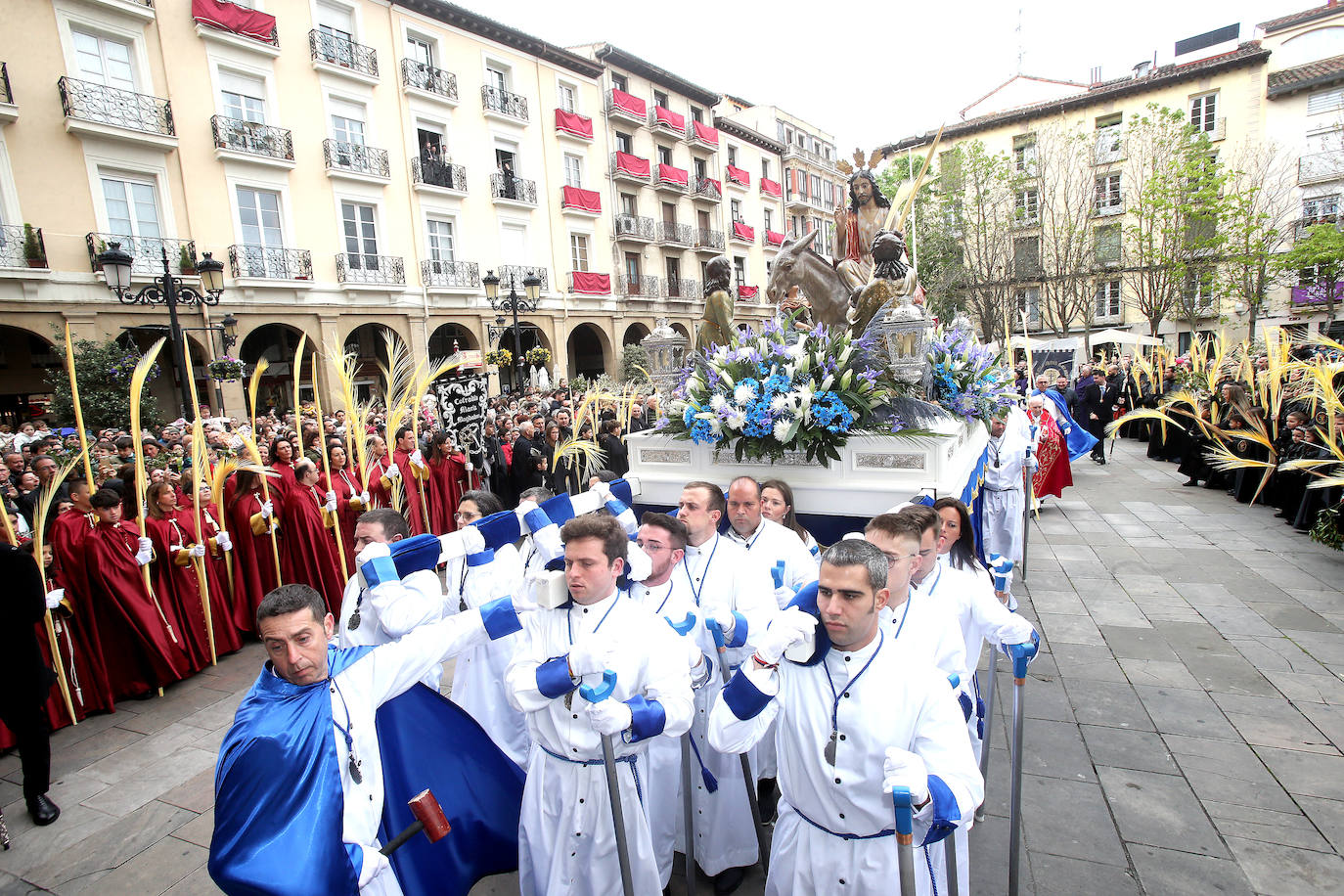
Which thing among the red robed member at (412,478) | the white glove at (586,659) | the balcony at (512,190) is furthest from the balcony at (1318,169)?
the white glove at (586,659)

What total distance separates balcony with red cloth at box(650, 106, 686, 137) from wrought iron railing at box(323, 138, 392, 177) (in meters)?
13.7

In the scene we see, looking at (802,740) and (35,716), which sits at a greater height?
(802,740)

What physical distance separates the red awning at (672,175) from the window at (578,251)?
5.78m

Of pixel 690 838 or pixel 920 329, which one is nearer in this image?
pixel 690 838

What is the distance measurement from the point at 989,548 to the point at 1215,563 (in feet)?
8.03

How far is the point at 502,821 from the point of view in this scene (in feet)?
9.68

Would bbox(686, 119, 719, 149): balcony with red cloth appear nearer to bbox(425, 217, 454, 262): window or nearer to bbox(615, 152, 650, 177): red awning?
bbox(615, 152, 650, 177): red awning

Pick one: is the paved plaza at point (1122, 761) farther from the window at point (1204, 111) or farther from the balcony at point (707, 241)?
the window at point (1204, 111)

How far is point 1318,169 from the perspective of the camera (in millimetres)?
27406

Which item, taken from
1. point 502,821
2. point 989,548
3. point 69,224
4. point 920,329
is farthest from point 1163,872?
point 69,224

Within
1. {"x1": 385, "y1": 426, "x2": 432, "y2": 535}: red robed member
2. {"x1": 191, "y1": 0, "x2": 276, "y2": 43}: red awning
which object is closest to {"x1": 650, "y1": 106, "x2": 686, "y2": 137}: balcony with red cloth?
{"x1": 191, "y1": 0, "x2": 276, "y2": 43}: red awning

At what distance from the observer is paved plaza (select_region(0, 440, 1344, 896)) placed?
10.6ft

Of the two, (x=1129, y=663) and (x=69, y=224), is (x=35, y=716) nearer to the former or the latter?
(x=1129, y=663)

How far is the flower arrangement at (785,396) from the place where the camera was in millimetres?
4980
